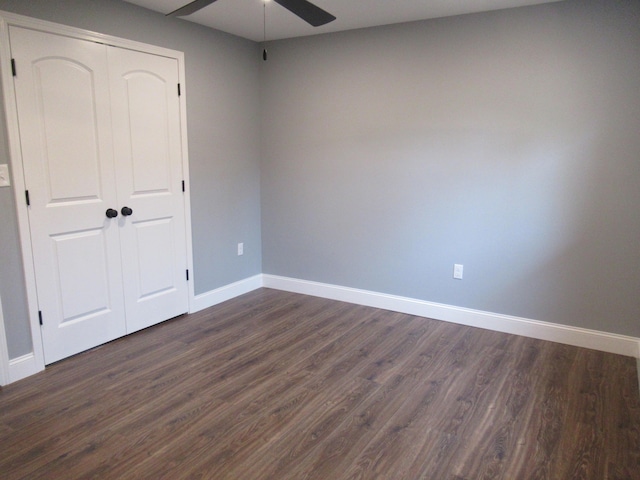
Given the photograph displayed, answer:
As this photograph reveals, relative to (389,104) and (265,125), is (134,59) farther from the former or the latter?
(389,104)

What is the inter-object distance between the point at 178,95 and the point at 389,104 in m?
1.73

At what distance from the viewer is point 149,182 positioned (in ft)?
Answer: 10.9

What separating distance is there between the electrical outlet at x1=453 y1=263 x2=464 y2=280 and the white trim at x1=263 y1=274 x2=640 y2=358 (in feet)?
0.87

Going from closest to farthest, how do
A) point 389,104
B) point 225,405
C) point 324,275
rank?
1. point 225,405
2. point 389,104
3. point 324,275

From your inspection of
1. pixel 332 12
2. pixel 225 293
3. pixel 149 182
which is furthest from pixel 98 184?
pixel 332 12

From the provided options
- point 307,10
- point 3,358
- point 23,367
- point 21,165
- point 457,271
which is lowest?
point 23,367


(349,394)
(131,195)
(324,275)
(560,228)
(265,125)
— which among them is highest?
(265,125)

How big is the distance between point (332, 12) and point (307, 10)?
128 centimetres

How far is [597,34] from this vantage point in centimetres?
289

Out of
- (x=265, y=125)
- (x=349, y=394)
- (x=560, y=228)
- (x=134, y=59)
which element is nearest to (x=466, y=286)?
(x=560, y=228)

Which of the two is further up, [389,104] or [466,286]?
[389,104]

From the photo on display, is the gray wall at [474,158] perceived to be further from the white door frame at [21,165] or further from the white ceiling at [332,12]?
the white door frame at [21,165]

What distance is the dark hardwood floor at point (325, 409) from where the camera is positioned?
198 centimetres

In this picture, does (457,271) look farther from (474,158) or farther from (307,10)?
(307,10)
